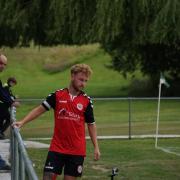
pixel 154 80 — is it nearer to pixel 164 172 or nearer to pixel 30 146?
pixel 30 146

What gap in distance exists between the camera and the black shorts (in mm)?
7547

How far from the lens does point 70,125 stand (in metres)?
7.46

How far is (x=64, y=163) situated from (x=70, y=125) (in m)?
0.47

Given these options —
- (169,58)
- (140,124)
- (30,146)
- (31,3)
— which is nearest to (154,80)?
(169,58)

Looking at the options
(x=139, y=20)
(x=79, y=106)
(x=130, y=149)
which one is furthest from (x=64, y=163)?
(x=139, y=20)

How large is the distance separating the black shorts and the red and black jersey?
0.06m

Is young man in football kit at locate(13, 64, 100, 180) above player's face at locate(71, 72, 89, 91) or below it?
below

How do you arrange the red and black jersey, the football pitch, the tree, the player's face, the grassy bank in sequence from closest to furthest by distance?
the player's face < the red and black jersey < the football pitch < the tree < the grassy bank

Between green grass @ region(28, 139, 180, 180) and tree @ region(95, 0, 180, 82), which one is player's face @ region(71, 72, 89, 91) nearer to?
green grass @ region(28, 139, 180, 180)

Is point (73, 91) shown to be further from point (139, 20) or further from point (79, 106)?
point (139, 20)

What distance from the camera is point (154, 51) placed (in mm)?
38625

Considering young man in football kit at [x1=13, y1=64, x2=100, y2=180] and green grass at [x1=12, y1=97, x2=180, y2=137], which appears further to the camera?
green grass at [x1=12, y1=97, x2=180, y2=137]

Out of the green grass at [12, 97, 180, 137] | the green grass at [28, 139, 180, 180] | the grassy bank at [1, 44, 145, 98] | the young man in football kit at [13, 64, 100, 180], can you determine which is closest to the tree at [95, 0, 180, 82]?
the green grass at [12, 97, 180, 137]

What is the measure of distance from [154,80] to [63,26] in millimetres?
19928
